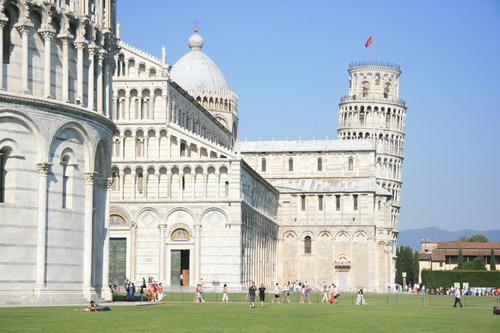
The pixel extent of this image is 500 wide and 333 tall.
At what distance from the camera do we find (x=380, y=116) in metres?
131

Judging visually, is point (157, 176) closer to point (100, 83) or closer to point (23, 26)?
point (100, 83)

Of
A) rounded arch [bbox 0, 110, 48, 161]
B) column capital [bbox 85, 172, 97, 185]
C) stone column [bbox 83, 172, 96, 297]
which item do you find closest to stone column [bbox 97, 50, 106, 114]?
column capital [bbox 85, 172, 97, 185]

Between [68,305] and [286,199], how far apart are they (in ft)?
212

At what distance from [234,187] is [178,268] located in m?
8.12

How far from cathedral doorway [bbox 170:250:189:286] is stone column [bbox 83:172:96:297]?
3137 centimetres

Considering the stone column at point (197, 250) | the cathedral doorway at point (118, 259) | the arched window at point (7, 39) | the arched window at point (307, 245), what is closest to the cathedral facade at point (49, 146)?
the arched window at point (7, 39)

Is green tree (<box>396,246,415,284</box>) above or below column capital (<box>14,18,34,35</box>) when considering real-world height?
below

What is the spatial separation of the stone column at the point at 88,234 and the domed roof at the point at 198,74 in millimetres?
62180

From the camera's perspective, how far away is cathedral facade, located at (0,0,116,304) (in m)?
40.4

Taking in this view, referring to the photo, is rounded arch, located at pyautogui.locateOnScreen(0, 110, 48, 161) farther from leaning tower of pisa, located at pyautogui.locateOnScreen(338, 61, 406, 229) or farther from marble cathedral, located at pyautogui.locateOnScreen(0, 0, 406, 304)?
leaning tower of pisa, located at pyautogui.locateOnScreen(338, 61, 406, 229)

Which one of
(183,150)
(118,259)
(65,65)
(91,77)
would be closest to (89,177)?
(91,77)

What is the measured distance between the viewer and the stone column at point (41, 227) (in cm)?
4088

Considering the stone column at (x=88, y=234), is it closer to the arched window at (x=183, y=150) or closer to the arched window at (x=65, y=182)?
the arched window at (x=65, y=182)

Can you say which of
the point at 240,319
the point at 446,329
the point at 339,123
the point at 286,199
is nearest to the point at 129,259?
the point at 286,199
